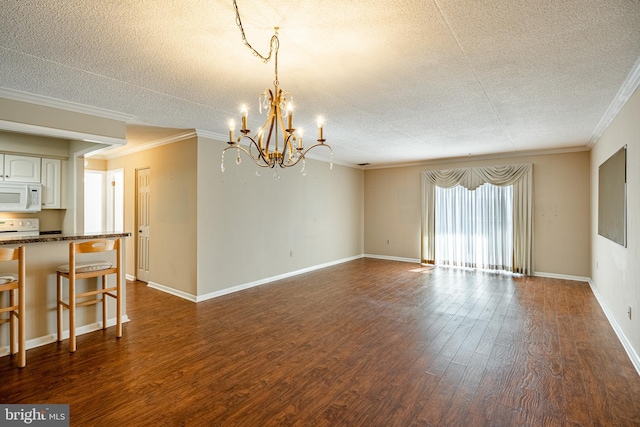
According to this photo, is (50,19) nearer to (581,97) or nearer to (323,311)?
(323,311)

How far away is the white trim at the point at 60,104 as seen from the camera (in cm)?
309

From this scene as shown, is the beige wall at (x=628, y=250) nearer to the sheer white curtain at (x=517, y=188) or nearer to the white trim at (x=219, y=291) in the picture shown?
the sheer white curtain at (x=517, y=188)

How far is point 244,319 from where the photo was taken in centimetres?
392

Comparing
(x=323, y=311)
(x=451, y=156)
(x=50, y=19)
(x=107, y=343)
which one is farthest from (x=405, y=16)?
(x=451, y=156)

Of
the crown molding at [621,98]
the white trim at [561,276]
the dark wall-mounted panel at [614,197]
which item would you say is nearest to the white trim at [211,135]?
the crown molding at [621,98]

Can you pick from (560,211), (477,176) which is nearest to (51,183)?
(477,176)

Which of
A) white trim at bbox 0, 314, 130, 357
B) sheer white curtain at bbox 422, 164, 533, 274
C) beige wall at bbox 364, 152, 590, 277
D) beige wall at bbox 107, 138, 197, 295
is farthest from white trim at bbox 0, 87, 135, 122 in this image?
beige wall at bbox 364, 152, 590, 277

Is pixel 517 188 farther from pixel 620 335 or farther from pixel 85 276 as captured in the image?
pixel 85 276

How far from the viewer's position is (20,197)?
4500 mm

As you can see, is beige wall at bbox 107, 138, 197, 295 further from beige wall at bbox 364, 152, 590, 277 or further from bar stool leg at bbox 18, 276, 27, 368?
beige wall at bbox 364, 152, 590, 277

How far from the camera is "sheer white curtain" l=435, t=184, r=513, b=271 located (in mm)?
6633

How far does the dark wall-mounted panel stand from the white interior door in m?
6.61

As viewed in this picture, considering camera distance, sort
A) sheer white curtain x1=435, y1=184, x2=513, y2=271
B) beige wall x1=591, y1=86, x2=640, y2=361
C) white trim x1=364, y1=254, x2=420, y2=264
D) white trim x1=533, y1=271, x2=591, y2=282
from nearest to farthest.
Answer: beige wall x1=591, y1=86, x2=640, y2=361 → white trim x1=533, y1=271, x2=591, y2=282 → sheer white curtain x1=435, y1=184, x2=513, y2=271 → white trim x1=364, y1=254, x2=420, y2=264

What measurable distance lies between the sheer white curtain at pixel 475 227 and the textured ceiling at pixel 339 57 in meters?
2.70
